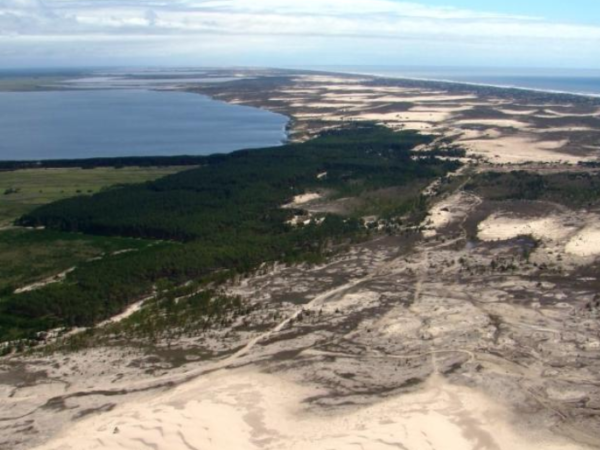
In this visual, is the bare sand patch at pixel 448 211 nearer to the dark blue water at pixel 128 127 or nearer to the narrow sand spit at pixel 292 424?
the narrow sand spit at pixel 292 424

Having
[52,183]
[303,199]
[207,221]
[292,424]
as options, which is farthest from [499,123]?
[292,424]

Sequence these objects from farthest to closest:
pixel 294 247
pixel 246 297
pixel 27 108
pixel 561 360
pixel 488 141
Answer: pixel 27 108
pixel 488 141
pixel 294 247
pixel 246 297
pixel 561 360

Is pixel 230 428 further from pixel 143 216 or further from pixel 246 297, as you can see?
pixel 143 216

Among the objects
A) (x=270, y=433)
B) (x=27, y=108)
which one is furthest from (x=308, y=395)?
(x=27, y=108)

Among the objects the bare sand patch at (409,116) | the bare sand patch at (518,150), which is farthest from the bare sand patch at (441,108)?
the bare sand patch at (518,150)

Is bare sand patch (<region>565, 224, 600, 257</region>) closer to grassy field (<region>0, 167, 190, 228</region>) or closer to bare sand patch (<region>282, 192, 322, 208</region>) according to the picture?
bare sand patch (<region>282, 192, 322, 208</region>)

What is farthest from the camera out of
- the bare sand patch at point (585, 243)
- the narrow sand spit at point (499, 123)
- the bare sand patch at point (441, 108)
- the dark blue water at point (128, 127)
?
the bare sand patch at point (441, 108)

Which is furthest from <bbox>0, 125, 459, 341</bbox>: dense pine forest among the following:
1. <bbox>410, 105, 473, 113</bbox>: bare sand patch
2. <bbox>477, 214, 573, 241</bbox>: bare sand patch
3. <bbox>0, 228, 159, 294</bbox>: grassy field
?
<bbox>410, 105, 473, 113</bbox>: bare sand patch
